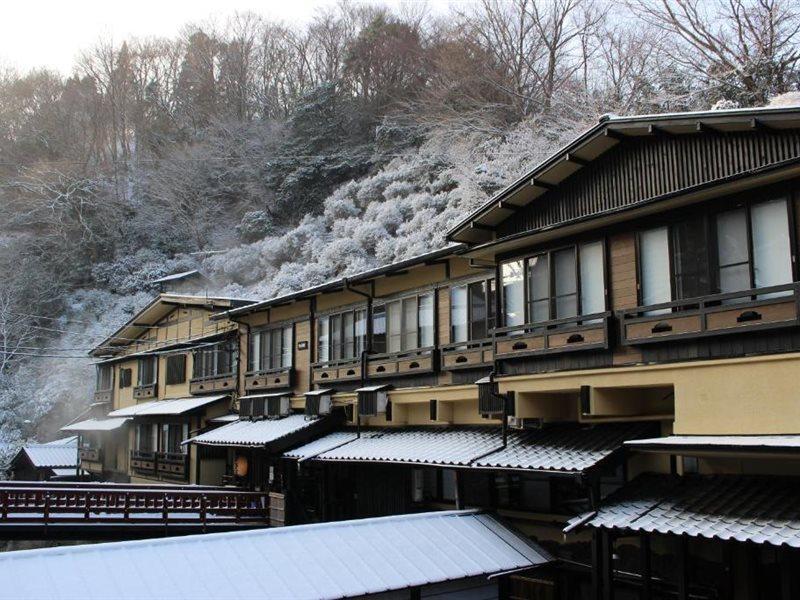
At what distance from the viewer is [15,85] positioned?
6562 cm

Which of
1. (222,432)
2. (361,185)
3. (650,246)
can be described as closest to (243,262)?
(361,185)

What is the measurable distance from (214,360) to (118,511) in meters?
12.0

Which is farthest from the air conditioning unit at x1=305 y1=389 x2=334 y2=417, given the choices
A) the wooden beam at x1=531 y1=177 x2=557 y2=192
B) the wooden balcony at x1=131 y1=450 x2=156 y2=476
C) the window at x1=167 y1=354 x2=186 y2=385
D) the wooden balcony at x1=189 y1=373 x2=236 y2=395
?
the wooden balcony at x1=131 y1=450 x2=156 y2=476

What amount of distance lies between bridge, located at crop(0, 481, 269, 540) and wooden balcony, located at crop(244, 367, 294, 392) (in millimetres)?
4261

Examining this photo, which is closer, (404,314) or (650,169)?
(650,169)

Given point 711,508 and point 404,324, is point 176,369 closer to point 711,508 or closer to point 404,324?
point 404,324

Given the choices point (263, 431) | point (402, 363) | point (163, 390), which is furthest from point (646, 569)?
point (163, 390)

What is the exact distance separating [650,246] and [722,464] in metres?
3.62

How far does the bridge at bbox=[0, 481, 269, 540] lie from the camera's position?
57.9 feet

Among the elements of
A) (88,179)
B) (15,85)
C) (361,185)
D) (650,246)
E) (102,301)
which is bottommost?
(650,246)

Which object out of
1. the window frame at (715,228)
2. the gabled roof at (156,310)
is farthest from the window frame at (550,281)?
the gabled roof at (156,310)

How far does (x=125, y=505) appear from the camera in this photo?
18812 millimetres

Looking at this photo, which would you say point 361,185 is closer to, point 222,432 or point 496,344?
point 222,432

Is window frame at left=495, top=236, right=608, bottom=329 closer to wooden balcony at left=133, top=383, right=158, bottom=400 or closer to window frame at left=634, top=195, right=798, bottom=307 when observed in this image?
window frame at left=634, top=195, right=798, bottom=307
